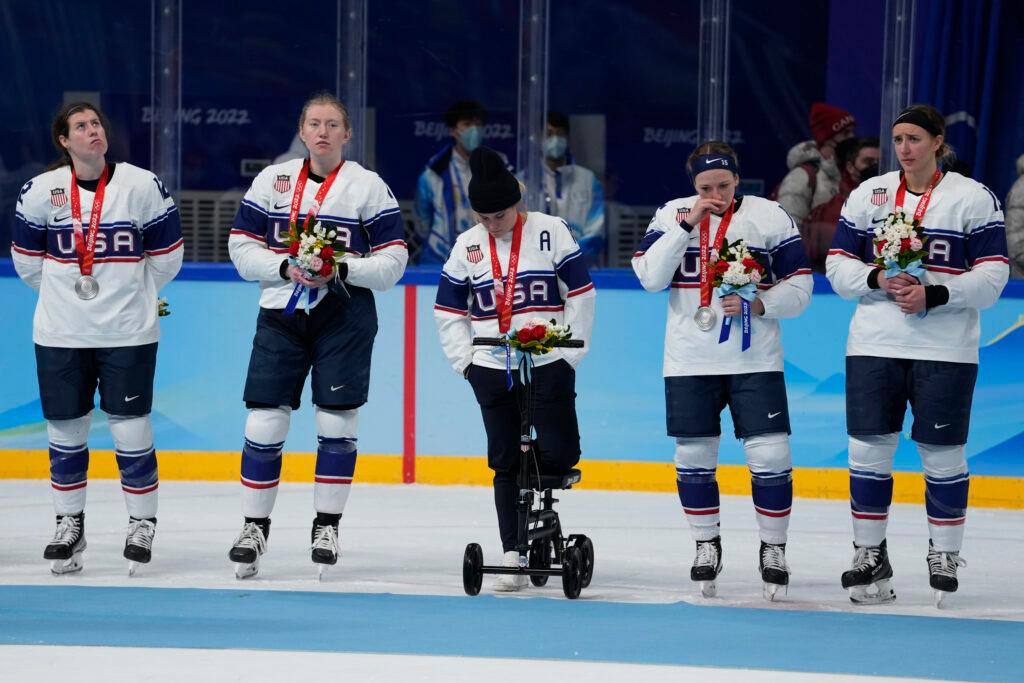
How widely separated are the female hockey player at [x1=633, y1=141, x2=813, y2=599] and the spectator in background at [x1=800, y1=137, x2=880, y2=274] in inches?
111

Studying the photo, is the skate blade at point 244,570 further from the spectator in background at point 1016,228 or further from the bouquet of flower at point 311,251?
the spectator in background at point 1016,228

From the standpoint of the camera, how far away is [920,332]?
5324 millimetres

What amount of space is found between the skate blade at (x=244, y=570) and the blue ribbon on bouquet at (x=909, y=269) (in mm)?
2356

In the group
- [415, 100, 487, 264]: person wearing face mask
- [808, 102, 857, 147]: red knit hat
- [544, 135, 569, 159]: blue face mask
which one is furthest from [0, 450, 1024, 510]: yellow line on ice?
[808, 102, 857, 147]: red knit hat

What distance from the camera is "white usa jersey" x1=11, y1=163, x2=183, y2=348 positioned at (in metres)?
5.70

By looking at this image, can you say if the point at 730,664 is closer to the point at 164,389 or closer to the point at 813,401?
the point at 813,401

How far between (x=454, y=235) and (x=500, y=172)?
3296mm

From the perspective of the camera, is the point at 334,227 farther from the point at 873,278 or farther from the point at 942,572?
the point at 942,572

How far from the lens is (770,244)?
5.44 meters

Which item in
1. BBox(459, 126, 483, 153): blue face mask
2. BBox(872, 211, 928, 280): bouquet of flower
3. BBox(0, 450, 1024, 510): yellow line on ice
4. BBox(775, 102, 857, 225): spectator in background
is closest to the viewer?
BBox(872, 211, 928, 280): bouquet of flower

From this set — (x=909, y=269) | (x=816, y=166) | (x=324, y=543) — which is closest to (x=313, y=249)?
(x=324, y=543)

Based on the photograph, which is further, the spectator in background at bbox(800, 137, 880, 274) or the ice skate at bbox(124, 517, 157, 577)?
the spectator in background at bbox(800, 137, 880, 274)

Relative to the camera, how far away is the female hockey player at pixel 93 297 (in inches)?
225

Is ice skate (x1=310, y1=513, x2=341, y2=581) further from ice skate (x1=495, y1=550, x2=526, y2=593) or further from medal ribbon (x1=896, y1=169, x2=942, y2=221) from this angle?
medal ribbon (x1=896, y1=169, x2=942, y2=221)
